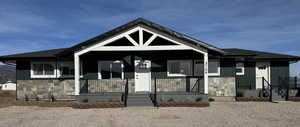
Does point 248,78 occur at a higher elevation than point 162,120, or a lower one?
higher

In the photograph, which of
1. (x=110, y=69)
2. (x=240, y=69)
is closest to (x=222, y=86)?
(x=240, y=69)

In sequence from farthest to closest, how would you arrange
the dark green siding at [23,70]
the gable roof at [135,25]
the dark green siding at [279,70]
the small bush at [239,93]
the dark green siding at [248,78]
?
the dark green siding at [279,70]
the dark green siding at [248,78]
the small bush at [239,93]
the dark green siding at [23,70]
the gable roof at [135,25]

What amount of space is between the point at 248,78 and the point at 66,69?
A: 12.7 m

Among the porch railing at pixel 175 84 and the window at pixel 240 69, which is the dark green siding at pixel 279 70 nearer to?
the window at pixel 240 69

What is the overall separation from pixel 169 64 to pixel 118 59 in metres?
3.33

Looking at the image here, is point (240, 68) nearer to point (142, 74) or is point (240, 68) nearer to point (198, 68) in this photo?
point (198, 68)

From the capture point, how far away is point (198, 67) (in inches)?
579

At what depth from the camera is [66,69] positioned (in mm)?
14617

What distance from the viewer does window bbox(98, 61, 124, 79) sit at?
1432 centimetres

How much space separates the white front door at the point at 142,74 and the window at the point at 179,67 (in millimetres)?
1385

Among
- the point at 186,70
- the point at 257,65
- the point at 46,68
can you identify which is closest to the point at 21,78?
the point at 46,68

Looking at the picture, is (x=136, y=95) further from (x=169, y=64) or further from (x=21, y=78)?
(x=21, y=78)

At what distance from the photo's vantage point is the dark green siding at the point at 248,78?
15.9 metres

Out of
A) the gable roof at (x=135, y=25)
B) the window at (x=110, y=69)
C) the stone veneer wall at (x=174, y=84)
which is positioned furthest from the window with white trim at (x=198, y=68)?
the window at (x=110, y=69)
